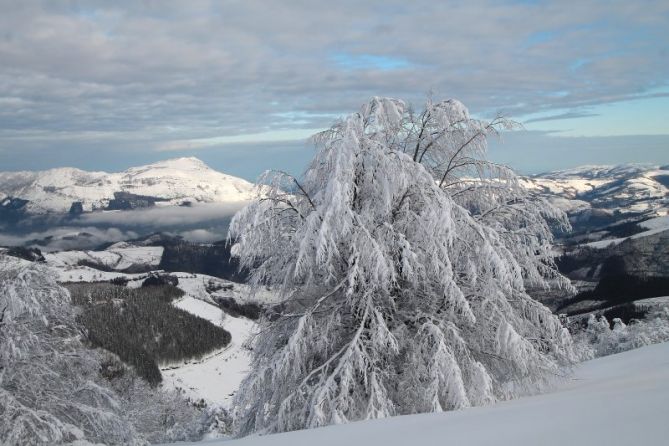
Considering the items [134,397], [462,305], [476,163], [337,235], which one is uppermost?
[476,163]

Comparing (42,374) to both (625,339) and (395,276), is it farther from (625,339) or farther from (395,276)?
(625,339)

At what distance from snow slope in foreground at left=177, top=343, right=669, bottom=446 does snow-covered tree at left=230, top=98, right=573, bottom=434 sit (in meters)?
2.82

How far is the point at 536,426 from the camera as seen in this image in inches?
220

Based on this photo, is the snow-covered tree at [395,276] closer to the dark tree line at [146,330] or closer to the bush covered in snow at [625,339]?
the bush covered in snow at [625,339]

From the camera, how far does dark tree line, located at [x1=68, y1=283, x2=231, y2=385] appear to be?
4616 inches

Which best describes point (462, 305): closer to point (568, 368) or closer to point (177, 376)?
point (568, 368)

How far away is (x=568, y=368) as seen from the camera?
39.3 ft

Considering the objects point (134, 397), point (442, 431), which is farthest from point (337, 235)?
point (134, 397)

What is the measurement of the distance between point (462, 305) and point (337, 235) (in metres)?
2.87

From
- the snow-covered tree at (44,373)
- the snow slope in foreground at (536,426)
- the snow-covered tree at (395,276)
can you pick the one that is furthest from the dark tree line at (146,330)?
the snow slope in foreground at (536,426)

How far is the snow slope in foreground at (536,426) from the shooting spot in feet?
16.3

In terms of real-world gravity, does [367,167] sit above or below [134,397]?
above

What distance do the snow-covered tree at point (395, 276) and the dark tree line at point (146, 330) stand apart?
103 m

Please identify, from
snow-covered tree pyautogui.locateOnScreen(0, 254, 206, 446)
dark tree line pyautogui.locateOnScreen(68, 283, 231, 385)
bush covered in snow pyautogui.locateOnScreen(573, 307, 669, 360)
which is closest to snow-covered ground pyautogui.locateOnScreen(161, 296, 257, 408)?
dark tree line pyautogui.locateOnScreen(68, 283, 231, 385)
